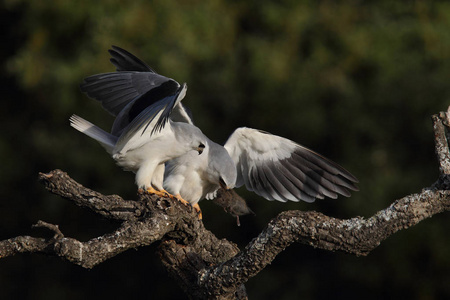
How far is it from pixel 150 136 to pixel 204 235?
35.3 inches

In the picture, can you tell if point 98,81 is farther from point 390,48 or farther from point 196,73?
point 390,48

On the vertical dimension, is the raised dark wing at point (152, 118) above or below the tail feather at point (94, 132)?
above

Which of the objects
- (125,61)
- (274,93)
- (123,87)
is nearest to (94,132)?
(123,87)

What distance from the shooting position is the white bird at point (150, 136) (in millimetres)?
4492

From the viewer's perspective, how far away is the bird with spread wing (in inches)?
198

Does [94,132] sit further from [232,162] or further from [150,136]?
[232,162]

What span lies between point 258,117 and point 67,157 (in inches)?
107

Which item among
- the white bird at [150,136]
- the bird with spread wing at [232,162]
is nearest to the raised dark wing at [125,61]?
the bird with spread wing at [232,162]

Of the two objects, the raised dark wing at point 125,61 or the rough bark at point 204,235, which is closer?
the rough bark at point 204,235

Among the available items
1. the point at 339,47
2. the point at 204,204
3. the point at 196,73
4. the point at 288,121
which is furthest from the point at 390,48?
the point at 204,204

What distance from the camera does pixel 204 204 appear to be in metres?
8.16

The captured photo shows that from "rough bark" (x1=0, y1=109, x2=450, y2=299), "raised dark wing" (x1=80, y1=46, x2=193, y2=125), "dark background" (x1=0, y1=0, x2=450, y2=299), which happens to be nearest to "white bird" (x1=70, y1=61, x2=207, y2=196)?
"raised dark wing" (x1=80, y1=46, x2=193, y2=125)

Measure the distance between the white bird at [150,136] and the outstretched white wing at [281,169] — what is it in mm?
661

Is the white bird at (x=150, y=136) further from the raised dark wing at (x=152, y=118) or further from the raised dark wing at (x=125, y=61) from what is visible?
the raised dark wing at (x=125, y=61)
